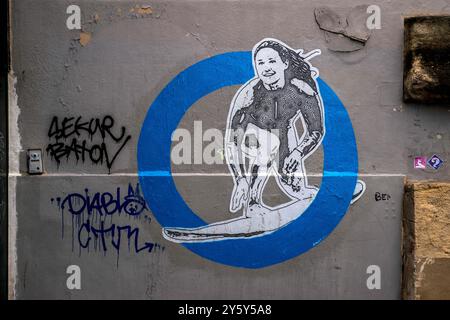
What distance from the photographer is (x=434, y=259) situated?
208 inches

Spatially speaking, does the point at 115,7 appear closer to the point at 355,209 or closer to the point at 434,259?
the point at 355,209

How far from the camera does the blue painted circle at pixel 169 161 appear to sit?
A: 5488 mm

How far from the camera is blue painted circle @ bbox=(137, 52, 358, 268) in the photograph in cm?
549

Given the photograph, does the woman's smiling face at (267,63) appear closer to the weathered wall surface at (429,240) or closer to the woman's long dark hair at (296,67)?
the woman's long dark hair at (296,67)

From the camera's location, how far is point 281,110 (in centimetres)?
552

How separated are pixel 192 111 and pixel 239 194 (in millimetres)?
929

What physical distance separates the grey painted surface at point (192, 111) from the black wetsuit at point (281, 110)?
258 millimetres

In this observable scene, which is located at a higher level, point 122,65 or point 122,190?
point 122,65

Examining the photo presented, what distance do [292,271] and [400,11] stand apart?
2.73 meters

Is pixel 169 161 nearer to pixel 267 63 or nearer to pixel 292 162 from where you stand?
pixel 292 162

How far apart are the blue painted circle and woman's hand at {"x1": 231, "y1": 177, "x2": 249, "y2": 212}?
4.7 inches

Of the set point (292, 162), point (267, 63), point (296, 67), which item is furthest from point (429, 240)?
point (267, 63)

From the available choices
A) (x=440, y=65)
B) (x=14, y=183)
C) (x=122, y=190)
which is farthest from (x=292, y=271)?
(x=14, y=183)

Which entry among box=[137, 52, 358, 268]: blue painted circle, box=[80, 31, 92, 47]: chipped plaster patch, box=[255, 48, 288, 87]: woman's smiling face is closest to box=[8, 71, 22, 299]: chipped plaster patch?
box=[80, 31, 92, 47]: chipped plaster patch
